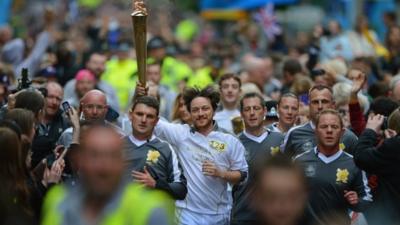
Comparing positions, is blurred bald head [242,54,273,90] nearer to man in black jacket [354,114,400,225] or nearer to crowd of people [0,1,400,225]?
crowd of people [0,1,400,225]

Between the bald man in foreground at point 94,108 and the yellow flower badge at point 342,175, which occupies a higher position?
the bald man in foreground at point 94,108

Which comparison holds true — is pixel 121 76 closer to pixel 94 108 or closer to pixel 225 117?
pixel 225 117

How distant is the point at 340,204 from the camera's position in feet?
33.6

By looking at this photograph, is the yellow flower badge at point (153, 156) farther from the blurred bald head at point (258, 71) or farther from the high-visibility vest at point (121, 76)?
the high-visibility vest at point (121, 76)

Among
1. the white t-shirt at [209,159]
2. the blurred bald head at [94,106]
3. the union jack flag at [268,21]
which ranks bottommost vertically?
the white t-shirt at [209,159]

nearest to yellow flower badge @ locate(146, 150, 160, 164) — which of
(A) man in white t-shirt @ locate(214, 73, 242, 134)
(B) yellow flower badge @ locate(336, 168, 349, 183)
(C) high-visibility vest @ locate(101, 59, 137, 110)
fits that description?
(B) yellow flower badge @ locate(336, 168, 349, 183)

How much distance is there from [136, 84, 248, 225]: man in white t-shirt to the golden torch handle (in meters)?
0.25

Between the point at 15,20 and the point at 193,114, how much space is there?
853 inches

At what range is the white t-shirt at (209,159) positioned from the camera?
439 inches

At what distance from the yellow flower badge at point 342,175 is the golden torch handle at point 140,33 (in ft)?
6.85

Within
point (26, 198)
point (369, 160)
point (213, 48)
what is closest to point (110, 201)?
point (26, 198)

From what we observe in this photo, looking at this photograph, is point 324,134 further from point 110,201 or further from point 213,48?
point 213,48

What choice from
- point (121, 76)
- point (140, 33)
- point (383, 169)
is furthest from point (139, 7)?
point (121, 76)

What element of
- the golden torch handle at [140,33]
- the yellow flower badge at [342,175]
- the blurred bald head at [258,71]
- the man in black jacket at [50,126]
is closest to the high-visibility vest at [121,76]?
Result: the blurred bald head at [258,71]
